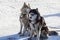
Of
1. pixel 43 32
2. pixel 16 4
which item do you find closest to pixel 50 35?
pixel 43 32

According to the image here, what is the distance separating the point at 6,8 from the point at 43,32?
5.45 m

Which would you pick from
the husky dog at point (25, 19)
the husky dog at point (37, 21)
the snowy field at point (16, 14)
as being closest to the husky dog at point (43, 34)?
the husky dog at point (37, 21)

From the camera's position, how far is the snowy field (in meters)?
8.48

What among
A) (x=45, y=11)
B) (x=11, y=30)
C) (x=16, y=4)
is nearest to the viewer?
(x=11, y=30)

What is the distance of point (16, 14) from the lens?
425 inches

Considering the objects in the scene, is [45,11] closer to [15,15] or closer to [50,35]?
[15,15]

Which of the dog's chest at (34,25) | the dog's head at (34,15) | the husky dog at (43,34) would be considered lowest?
the husky dog at (43,34)

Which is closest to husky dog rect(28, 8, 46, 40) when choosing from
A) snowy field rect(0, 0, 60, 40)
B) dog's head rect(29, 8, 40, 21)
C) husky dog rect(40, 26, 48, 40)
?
dog's head rect(29, 8, 40, 21)

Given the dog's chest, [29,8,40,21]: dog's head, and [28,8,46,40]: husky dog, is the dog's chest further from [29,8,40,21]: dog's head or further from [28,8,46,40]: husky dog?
[29,8,40,21]: dog's head

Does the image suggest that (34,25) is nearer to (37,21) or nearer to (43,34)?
(37,21)

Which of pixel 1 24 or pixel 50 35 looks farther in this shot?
pixel 1 24

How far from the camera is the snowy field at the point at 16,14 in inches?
334

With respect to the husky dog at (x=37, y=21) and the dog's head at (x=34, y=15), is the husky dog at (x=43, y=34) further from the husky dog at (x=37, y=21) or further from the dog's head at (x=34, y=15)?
the dog's head at (x=34, y=15)

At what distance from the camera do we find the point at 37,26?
666cm
